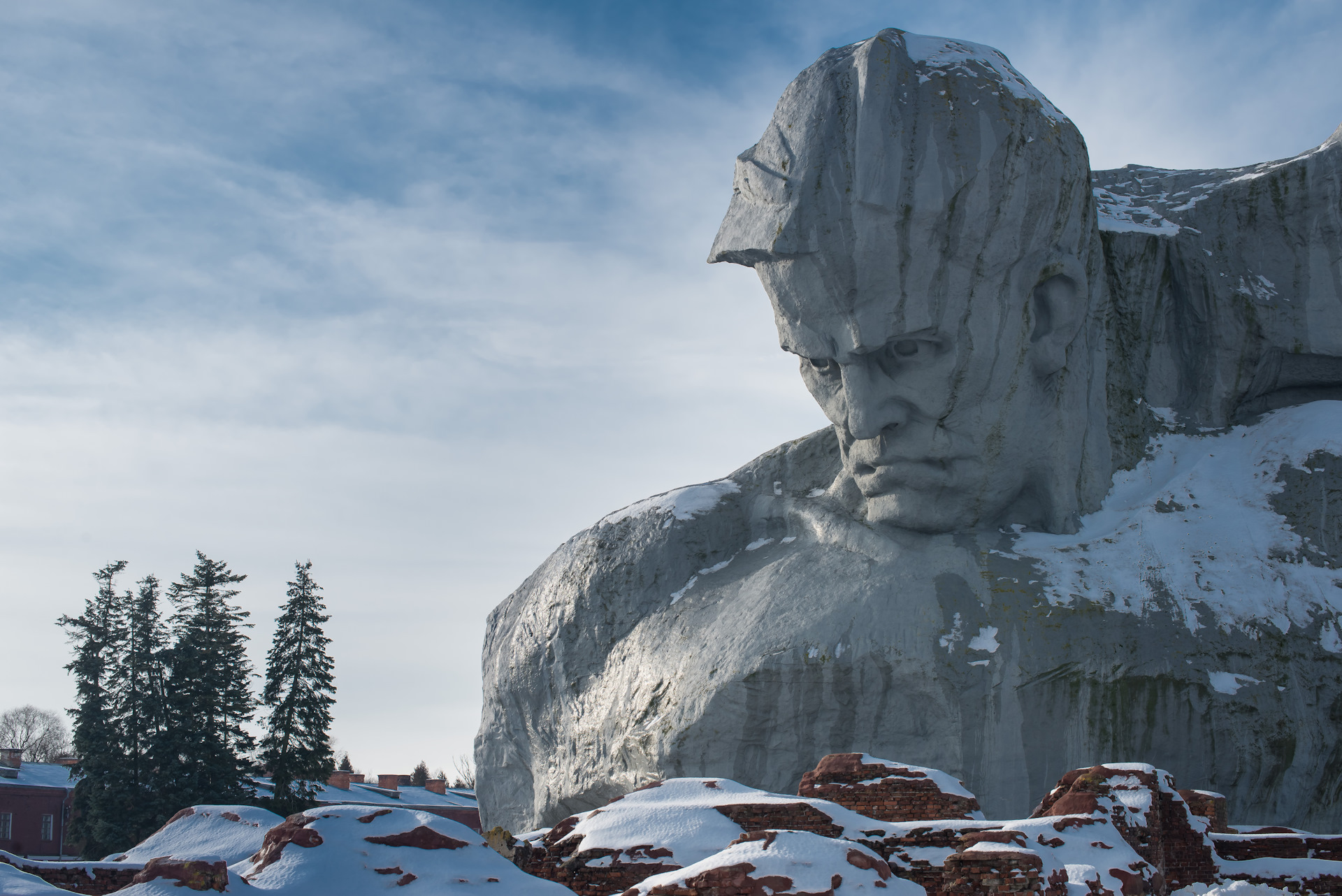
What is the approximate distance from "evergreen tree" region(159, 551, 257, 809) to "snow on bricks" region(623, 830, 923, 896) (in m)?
14.7

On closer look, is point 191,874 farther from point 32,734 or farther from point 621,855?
point 32,734

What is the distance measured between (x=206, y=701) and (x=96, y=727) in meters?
1.49

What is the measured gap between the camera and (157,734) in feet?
62.7

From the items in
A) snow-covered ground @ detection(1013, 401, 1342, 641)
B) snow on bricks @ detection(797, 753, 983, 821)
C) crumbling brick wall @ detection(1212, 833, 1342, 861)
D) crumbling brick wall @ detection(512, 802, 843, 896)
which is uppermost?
snow-covered ground @ detection(1013, 401, 1342, 641)

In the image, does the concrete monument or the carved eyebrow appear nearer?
the concrete monument

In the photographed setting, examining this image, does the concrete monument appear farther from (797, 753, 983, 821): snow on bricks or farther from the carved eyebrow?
(797, 753, 983, 821): snow on bricks

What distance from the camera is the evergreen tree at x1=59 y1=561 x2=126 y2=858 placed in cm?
1877

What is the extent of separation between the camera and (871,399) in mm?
11914

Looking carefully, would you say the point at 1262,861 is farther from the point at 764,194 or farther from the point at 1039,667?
the point at 764,194

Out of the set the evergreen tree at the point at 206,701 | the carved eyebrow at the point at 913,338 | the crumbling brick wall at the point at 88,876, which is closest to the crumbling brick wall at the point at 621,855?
the crumbling brick wall at the point at 88,876

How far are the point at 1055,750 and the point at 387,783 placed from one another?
74.9 ft

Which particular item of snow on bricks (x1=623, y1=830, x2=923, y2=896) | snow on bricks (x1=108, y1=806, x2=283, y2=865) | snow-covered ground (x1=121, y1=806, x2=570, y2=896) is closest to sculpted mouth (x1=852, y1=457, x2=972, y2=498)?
snow on bricks (x1=108, y1=806, x2=283, y2=865)

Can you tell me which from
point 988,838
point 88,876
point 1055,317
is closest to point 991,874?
point 988,838

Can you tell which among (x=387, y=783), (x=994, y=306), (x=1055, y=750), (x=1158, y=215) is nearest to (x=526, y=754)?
(x=1055, y=750)
